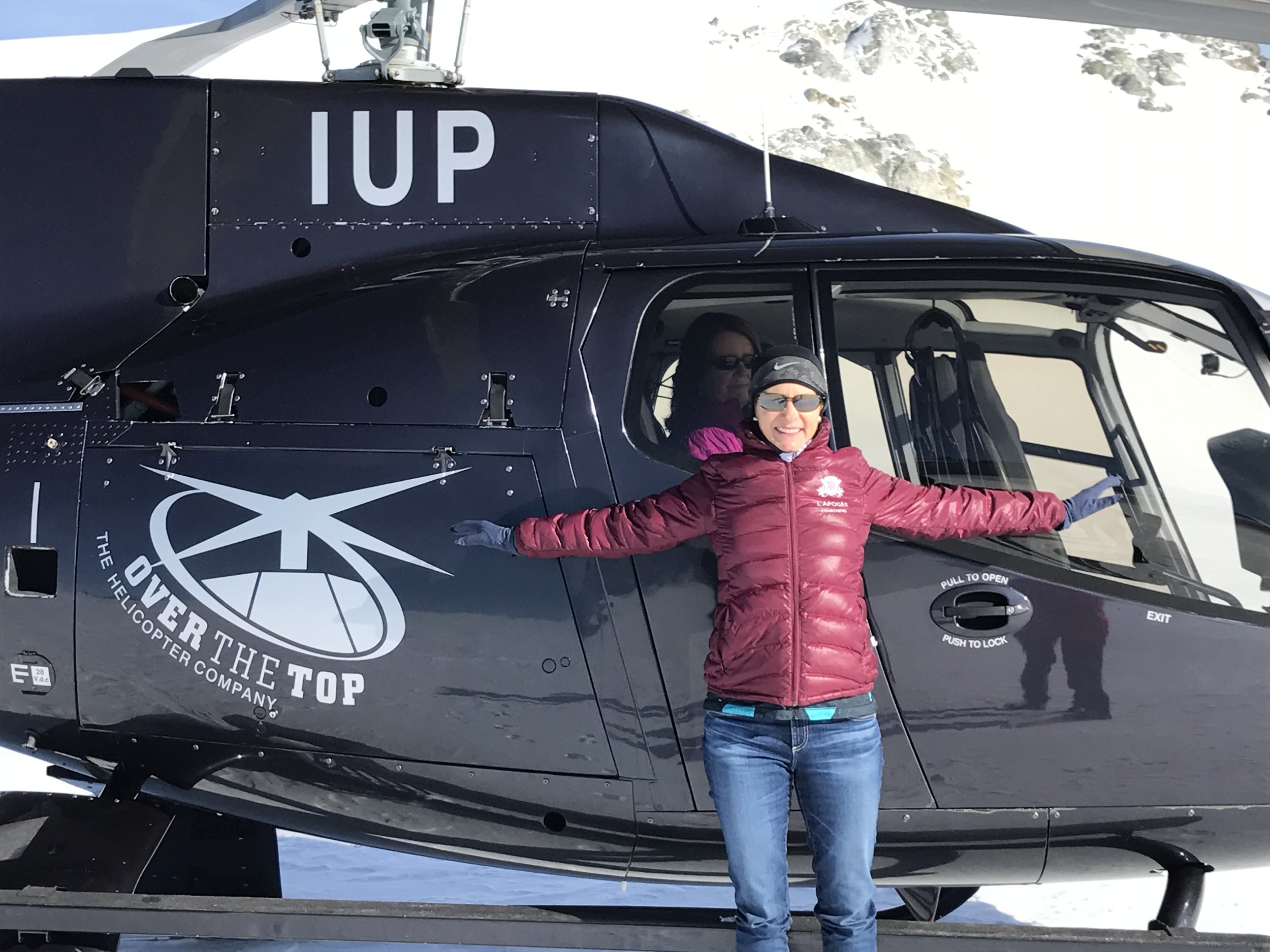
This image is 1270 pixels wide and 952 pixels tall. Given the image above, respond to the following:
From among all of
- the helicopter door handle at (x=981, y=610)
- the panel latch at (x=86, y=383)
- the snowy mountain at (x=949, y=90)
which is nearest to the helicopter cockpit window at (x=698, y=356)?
the helicopter door handle at (x=981, y=610)

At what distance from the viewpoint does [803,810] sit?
8.72ft

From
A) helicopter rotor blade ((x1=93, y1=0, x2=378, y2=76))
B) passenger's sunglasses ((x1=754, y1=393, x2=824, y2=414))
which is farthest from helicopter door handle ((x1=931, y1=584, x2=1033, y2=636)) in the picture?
helicopter rotor blade ((x1=93, y1=0, x2=378, y2=76))

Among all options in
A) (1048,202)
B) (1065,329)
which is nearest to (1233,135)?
(1048,202)

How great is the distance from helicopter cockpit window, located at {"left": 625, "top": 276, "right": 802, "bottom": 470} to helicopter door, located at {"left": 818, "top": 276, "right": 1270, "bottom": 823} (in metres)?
0.15

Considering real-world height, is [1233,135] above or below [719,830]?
above

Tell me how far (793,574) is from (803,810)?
53 cm

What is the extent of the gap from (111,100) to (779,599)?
8.22ft

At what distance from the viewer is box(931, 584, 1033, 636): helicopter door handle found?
2777 millimetres

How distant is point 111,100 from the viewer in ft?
11.7

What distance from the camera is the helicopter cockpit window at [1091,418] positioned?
281 centimetres

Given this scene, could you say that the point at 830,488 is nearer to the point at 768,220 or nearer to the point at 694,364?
the point at 694,364

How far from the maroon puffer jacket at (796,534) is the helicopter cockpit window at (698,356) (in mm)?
269

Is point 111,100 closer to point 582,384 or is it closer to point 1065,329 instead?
point 582,384

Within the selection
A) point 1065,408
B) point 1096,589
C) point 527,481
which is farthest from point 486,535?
point 1065,408
